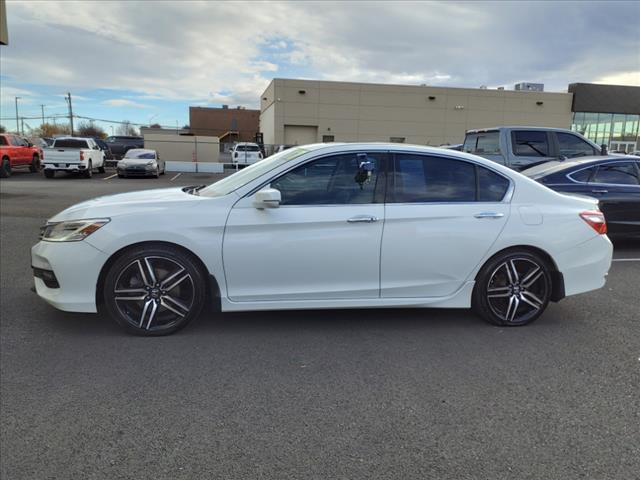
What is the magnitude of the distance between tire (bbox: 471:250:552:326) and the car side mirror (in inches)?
75.2

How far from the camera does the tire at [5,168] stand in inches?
872

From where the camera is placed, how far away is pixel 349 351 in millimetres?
4012

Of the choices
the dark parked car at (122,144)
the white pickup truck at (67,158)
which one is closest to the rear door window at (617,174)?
the white pickup truck at (67,158)

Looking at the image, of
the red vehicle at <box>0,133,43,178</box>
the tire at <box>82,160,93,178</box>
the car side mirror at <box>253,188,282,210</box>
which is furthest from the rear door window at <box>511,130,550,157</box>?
the red vehicle at <box>0,133,43,178</box>

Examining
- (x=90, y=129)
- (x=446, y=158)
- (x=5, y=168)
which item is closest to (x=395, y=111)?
(x=5, y=168)

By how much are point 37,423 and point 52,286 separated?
1464 millimetres

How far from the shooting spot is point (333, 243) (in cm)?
417

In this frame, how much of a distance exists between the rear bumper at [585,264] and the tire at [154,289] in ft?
10.5

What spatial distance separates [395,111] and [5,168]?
32954 mm

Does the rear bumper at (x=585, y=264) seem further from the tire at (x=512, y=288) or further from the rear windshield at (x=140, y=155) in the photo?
the rear windshield at (x=140, y=155)

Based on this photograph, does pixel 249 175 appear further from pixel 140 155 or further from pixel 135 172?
pixel 140 155

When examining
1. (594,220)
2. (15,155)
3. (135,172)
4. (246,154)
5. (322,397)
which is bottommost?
(322,397)

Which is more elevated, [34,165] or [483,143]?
[483,143]

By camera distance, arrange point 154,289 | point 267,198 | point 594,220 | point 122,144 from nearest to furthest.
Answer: point 267,198, point 154,289, point 594,220, point 122,144
